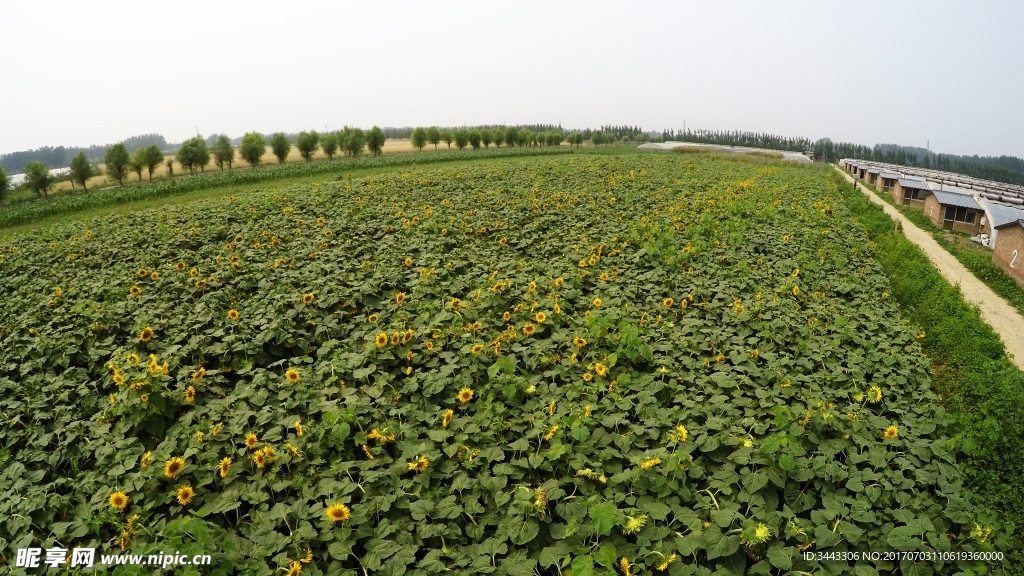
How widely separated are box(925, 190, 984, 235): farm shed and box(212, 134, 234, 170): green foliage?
4612cm

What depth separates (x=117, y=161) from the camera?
108ft

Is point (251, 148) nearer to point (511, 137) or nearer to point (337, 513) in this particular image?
point (511, 137)

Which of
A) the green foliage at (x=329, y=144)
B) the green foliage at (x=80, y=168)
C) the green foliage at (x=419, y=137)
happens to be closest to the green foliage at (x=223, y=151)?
the green foliage at (x=80, y=168)

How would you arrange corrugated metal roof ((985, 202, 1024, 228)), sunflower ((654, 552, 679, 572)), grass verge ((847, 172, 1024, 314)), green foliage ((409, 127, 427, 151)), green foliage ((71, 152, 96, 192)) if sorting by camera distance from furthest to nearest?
1. green foliage ((409, 127, 427, 151))
2. green foliage ((71, 152, 96, 192))
3. corrugated metal roof ((985, 202, 1024, 228))
4. grass verge ((847, 172, 1024, 314))
5. sunflower ((654, 552, 679, 572))

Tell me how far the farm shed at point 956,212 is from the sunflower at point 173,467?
88.9ft

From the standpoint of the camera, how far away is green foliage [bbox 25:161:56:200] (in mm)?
27094

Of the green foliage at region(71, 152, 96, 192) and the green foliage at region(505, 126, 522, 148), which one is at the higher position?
the green foliage at region(505, 126, 522, 148)

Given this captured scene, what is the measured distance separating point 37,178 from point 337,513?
37034mm

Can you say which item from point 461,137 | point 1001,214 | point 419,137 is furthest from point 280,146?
point 1001,214

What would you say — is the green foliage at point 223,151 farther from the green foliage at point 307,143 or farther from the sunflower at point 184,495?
the sunflower at point 184,495

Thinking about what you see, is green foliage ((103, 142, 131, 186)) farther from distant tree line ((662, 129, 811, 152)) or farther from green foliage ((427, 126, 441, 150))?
distant tree line ((662, 129, 811, 152))

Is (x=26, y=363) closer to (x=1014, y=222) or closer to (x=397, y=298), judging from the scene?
(x=397, y=298)

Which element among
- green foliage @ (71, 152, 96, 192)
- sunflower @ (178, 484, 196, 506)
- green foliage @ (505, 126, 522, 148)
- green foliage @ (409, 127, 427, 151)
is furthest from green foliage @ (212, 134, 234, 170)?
sunflower @ (178, 484, 196, 506)

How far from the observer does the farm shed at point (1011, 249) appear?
13.4m
